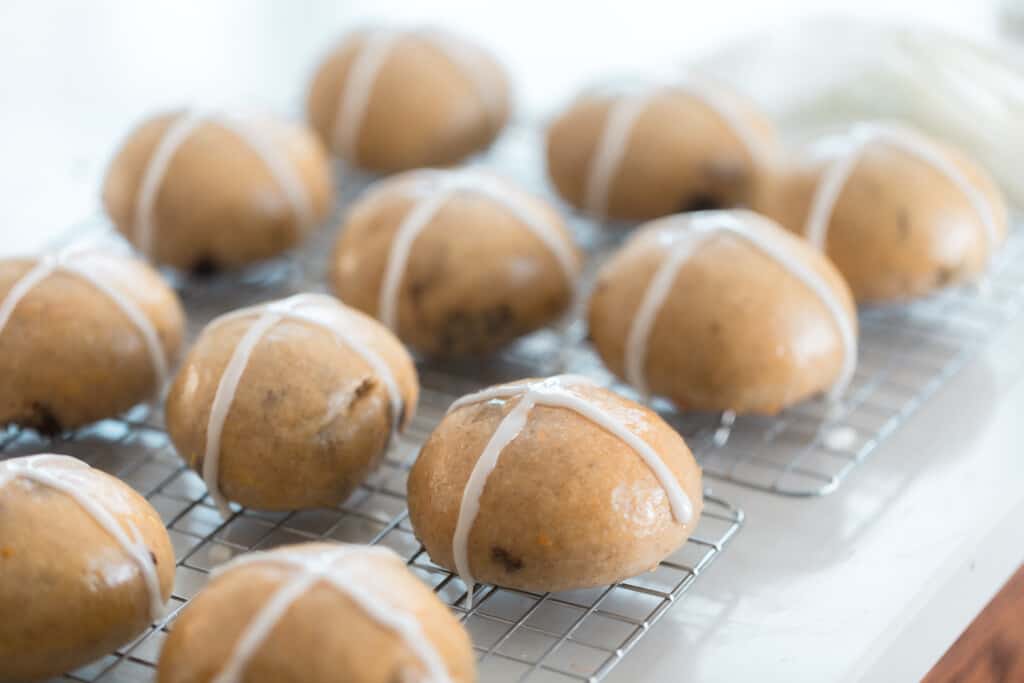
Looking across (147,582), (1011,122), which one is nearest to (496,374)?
(147,582)

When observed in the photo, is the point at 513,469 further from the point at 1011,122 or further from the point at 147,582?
the point at 1011,122

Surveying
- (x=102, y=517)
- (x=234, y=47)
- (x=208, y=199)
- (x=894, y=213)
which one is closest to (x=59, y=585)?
(x=102, y=517)

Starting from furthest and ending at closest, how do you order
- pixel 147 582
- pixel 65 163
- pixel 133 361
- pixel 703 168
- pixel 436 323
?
pixel 65 163 → pixel 703 168 → pixel 436 323 → pixel 133 361 → pixel 147 582

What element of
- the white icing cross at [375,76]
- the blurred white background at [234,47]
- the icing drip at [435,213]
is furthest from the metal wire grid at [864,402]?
the blurred white background at [234,47]

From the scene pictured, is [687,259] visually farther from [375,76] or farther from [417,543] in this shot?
[375,76]

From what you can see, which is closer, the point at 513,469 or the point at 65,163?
the point at 513,469

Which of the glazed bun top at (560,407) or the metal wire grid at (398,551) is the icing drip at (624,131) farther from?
the glazed bun top at (560,407)
